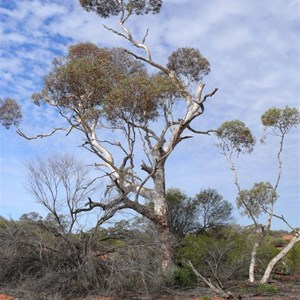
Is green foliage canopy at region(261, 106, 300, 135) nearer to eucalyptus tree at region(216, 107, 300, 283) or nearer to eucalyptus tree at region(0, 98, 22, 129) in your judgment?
eucalyptus tree at region(216, 107, 300, 283)

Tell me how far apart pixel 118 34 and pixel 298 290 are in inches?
492

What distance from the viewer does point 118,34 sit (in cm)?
2170

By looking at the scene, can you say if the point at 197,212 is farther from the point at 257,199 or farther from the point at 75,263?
the point at 75,263

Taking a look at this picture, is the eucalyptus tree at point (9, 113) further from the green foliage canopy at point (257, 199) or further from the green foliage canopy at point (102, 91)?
the green foliage canopy at point (257, 199)

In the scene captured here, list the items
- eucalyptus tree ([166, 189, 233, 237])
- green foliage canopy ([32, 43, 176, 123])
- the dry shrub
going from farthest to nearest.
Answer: eucalyptus tree ([166, 189, 233, 237]) → green foliage canopy ([32, 43, 176, 123]) → the dry shrub

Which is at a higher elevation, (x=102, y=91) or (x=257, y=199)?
(x=102, y=91)

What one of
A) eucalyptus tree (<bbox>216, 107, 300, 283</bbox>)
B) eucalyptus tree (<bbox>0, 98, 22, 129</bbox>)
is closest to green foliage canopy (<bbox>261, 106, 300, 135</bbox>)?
eucalyptus tree (<bbox>216, 107, 300, 283</bbox>)

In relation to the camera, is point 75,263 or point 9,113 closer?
point 75,263

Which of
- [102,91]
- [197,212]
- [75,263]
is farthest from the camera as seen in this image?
[197,212]

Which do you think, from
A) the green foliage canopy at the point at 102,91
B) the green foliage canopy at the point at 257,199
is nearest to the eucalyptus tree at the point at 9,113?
the green foliage canopy at the point at 102,91

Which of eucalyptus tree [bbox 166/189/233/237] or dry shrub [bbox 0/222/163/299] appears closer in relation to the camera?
dry shrub [bbox 0/222/163/299]

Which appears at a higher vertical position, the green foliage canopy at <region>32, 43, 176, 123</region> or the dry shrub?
the green foliage canopy at <region>32, 43, 176, 123</region>

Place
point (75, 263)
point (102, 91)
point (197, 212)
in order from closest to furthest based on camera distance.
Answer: point (75, 263)
point (102, 91)
point (197, 212)

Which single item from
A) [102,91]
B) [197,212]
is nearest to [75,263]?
[102,91]
